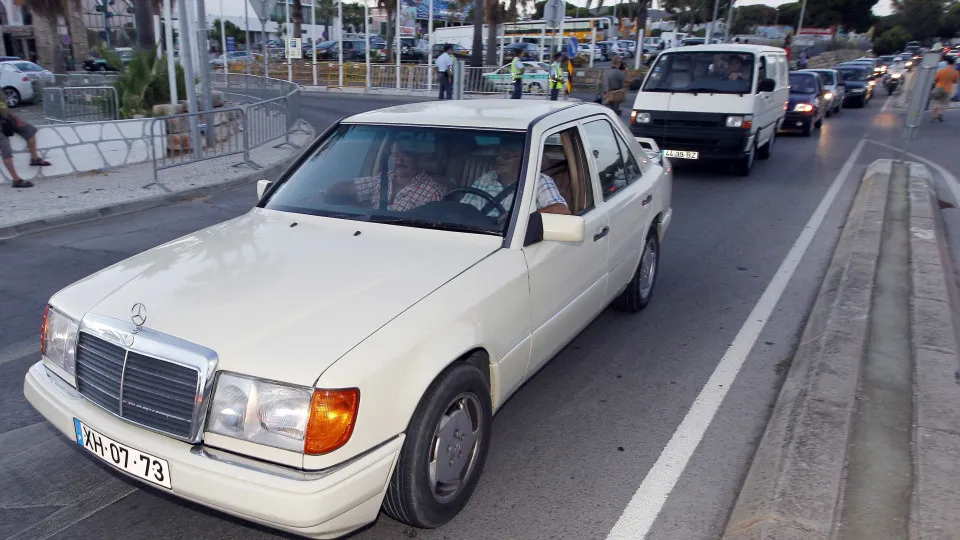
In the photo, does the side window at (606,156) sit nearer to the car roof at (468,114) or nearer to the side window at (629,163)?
the side window at (629,163)

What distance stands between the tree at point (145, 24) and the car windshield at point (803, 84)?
58.5 ft

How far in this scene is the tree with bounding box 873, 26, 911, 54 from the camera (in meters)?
82.8

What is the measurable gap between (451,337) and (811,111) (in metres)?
18.5

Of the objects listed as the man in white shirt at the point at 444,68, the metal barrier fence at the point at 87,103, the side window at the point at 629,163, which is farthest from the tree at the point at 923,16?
the side window at the point at 629,163

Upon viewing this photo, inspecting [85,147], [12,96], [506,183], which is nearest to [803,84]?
[85,147]

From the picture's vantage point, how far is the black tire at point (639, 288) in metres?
5.71

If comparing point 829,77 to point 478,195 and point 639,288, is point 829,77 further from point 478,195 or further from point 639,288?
point 478,195

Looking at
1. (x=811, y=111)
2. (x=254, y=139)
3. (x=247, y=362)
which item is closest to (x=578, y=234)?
(x=247, y=362)

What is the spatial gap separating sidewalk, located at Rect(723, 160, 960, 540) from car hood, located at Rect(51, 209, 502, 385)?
1.76 metres

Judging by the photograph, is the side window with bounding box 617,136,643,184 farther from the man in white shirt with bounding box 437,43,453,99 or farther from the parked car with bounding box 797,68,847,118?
the man in white shirt with bounding box 437,43,453,99

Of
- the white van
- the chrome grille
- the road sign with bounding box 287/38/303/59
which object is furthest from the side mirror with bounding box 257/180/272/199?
the road sign with bounding box 287/38/303/59

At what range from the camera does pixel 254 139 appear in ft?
46.3

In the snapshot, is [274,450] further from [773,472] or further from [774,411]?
[774,411]

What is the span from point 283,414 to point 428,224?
1.53 m
